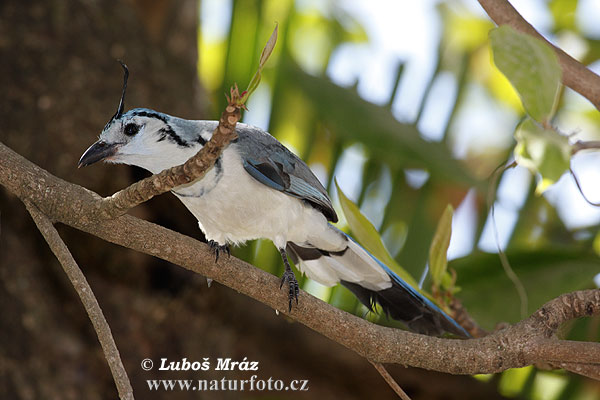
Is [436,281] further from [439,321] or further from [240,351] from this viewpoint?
[240,351]

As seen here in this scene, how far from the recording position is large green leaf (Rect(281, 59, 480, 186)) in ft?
9.28

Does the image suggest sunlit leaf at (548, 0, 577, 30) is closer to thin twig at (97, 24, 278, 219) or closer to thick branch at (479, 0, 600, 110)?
thick branch at (479, 0, 600, 110)

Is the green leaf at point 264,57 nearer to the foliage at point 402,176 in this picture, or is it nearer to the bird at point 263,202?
the bird at point 263,202

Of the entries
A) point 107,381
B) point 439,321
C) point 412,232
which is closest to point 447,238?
point 439,321

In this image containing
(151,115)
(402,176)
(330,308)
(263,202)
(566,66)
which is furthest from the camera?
(402,176)

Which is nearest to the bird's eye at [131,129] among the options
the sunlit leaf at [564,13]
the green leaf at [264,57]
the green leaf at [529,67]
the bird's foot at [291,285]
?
the bird's foot at [291,285]

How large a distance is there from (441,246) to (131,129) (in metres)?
0.95

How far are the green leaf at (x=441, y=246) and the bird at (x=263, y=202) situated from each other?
0.68 ft

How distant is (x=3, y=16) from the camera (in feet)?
10.0

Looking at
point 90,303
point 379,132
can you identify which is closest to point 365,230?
point 90,303

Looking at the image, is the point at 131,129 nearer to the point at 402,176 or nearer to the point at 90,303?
the point at 90,303

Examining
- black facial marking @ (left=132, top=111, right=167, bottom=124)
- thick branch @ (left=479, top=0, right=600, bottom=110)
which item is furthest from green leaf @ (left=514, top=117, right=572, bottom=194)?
black facial marking @ (left=132, top=111, right=167, bottom=124)

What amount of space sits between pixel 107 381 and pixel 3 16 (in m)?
1.68

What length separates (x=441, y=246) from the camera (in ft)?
6.40
